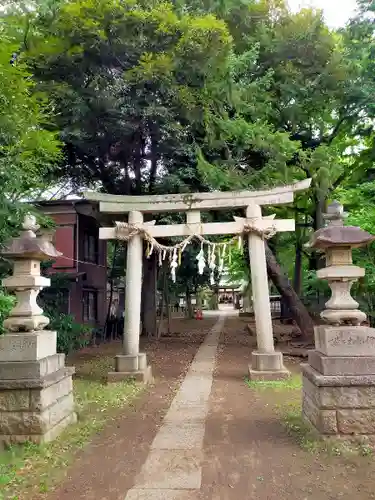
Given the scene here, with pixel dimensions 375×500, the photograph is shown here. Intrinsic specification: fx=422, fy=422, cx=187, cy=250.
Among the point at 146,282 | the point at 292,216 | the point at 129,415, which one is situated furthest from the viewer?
the point at 292,216

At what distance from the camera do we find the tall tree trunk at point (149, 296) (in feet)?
63.5

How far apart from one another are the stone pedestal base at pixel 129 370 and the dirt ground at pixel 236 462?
154 cm

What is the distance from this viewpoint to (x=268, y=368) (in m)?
10.7

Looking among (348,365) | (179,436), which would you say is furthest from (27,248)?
(348,365)

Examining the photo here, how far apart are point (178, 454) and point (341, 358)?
2563 millimetres

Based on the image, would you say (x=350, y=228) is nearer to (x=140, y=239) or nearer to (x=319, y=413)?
(x=319, y=413)

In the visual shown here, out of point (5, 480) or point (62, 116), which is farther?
point (62, 116)

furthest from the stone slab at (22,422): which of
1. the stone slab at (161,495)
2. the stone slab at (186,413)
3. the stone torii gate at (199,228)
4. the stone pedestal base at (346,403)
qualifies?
the stone torii gate at (199,228)

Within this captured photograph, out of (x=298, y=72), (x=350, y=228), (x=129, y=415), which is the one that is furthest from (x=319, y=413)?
(x=298, y=72)

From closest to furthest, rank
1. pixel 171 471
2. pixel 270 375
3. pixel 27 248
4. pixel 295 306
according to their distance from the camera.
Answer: pixel 171 471
pixel 27 248
pixel 270 375
pixel 295 306

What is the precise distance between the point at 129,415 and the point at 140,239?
4839 mm

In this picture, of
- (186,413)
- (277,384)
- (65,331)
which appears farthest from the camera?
(65,331)

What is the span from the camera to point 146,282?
19.4 meters

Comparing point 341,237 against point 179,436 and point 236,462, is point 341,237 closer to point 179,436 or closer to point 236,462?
point 236,462
